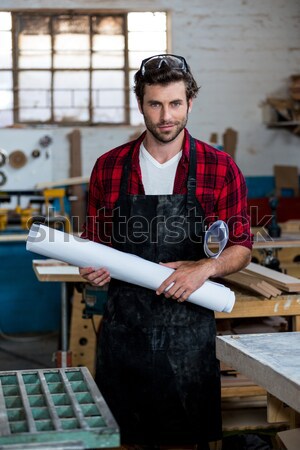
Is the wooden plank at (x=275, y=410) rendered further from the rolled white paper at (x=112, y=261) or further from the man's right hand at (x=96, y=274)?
the man's right hand at (x=96, y=274)

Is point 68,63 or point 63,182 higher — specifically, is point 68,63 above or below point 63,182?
above

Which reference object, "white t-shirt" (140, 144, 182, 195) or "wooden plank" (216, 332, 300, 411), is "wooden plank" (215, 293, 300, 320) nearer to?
"white t-shirt" (140, 144, 182, 195)

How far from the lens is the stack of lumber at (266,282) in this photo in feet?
8.90

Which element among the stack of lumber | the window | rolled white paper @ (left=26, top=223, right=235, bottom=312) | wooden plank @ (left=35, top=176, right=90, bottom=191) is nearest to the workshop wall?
the window

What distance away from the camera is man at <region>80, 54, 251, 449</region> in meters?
2.31

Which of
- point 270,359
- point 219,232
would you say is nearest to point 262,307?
point 219,232

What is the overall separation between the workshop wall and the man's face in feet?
14.3

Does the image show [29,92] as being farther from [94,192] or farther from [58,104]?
[94,192]

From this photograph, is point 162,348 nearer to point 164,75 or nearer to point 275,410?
point 275,410

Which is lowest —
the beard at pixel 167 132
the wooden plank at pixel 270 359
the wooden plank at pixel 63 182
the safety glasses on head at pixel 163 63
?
the wooden plank at pixel 270 359

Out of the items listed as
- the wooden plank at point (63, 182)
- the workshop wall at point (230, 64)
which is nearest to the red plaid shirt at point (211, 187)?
the wooden plank at point (63, 182)

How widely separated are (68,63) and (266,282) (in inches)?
169

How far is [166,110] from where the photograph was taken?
2221 millimetres

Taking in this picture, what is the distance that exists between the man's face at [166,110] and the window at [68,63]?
14.7ft
